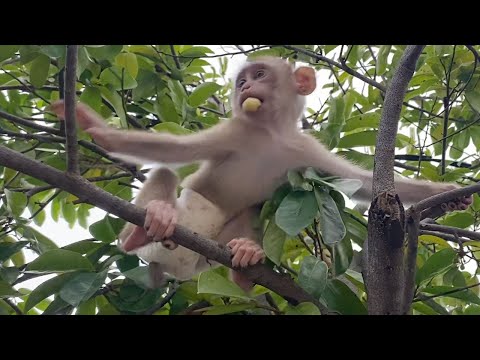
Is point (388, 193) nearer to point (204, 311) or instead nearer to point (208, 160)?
point (204, 311)

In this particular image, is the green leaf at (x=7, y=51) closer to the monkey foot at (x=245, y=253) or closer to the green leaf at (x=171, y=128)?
the green leaf at (x=171, y=128)

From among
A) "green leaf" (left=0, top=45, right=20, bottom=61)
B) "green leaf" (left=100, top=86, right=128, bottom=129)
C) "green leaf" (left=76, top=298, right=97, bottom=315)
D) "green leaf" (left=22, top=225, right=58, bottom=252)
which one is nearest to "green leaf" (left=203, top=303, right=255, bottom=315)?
"green leaf" (left=76, top=298, right=97, bottom=315)

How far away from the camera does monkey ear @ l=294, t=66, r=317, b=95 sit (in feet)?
14.4

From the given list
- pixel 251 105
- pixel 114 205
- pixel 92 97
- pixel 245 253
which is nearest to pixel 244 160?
pixel 251 105

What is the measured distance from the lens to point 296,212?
112 inches

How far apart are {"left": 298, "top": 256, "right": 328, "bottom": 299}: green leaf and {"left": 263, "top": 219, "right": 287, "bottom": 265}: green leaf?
14 centimetres

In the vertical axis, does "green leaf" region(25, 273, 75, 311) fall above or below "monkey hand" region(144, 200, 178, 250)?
below

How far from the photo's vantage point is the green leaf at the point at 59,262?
10.0 feet

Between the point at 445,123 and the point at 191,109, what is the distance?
160cm

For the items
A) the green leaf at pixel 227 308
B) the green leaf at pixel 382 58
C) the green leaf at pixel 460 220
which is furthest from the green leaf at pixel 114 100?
the green leaf at pixel 460 220

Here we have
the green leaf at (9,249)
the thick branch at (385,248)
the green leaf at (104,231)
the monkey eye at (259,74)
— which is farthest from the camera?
the monkey eye at (259,74)

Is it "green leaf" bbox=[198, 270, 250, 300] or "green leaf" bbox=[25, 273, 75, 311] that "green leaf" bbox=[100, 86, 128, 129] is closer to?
"green leaf" bbox=[25, 273, 75, 311]
